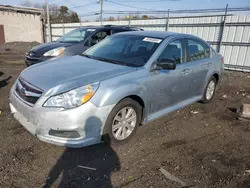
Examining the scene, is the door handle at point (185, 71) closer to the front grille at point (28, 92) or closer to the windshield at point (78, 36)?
the front grille at point (28, 92)

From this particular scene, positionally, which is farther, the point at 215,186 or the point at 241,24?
the point at 241,24

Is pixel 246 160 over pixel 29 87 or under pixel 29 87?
under

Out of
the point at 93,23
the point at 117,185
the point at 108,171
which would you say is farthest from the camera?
the point at 93,23

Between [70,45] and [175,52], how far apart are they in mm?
4069

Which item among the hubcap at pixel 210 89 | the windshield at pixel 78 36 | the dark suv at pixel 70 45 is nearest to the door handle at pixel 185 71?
the hubcap at pixel 210 89

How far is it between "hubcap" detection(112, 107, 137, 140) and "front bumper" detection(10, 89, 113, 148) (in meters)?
0.31

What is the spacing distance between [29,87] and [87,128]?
1.00 m

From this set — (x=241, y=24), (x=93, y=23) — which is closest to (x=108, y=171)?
(x=241, y=24)

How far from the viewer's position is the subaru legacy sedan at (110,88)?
2.66 meters

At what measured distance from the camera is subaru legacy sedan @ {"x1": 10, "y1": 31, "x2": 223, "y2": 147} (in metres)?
2.66

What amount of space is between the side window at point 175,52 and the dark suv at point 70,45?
3777mm

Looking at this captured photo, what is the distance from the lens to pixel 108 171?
2.70 m

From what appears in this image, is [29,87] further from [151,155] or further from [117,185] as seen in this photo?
[151,155]

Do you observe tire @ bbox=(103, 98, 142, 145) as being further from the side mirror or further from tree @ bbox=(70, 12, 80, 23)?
tree @ bbox=(70, 12, 80, 23)
